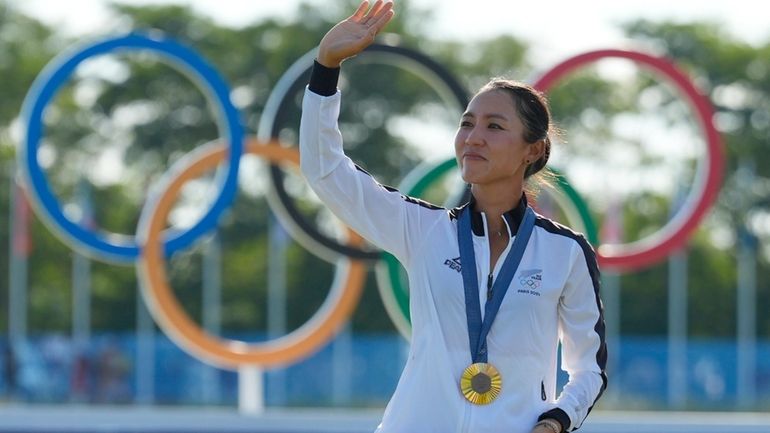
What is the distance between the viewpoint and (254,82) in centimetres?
4084

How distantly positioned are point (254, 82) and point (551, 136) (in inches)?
1422

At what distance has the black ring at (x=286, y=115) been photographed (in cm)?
1463

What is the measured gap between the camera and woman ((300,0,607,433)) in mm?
4598

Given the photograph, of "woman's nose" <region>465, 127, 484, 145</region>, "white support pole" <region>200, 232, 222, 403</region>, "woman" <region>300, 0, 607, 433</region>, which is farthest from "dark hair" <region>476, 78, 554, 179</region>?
"white support pole" <region>200, 232, 222, 403</region>

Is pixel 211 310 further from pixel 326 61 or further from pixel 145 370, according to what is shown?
pixel 326 61

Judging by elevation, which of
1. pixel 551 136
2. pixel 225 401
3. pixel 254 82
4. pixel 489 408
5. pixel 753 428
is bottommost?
pixel 225 401

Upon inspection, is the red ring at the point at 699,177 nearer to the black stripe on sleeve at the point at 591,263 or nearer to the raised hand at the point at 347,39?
the black stripe on sleeve at the point at 591,263

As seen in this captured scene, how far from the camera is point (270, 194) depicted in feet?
49.5

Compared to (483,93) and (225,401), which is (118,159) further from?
(483,93)

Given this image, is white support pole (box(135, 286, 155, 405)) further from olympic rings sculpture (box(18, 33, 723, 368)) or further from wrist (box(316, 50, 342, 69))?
wrist (box(316, 50, 342, 69))

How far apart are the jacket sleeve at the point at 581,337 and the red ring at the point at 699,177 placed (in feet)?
33.8

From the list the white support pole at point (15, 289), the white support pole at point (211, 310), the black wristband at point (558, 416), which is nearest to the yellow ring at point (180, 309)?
the black wristband at point (558, 416)

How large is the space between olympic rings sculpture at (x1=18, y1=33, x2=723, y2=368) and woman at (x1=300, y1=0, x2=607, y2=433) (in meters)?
9.37

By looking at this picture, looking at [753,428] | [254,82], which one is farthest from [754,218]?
[753,428]
